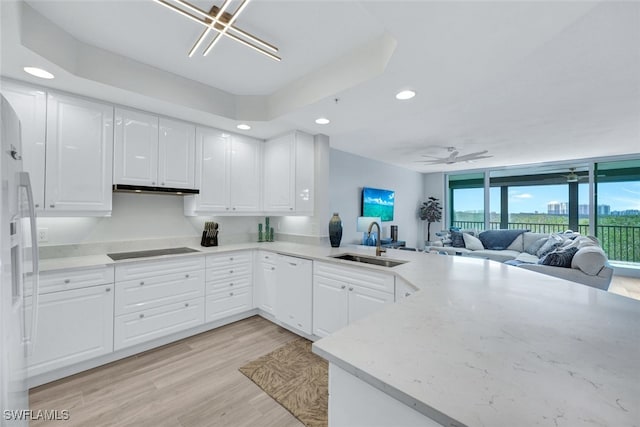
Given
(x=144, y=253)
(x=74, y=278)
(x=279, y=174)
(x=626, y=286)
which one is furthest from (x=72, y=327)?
(x=626, y=286)

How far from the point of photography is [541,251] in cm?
487

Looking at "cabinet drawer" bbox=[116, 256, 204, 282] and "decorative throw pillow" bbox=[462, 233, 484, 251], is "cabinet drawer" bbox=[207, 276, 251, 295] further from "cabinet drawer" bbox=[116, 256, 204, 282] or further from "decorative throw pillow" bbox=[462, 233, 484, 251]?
"decorative throw pillow" bbox=[462, 233, 484, 251]

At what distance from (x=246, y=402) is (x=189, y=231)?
7.23 ft

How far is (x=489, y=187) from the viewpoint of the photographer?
7.14 meters

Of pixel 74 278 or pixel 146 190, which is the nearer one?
pixel 74 278

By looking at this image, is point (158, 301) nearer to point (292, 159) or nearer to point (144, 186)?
point (144, 186)

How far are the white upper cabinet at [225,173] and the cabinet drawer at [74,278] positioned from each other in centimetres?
109

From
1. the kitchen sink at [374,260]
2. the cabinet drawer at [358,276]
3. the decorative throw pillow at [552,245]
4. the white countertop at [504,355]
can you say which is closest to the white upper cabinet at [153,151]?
the cabinet drawer at [358,276]

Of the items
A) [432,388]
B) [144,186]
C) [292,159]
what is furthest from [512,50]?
[144,186]

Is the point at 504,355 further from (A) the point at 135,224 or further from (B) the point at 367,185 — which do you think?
(B) the point at 367,185

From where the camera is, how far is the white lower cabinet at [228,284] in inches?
115

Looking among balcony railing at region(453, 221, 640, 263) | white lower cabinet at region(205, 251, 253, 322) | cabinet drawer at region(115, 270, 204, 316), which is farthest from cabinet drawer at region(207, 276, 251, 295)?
balcony railing at region(453, 221, 640, 263)

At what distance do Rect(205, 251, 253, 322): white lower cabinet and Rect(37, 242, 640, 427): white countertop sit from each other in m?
2.34

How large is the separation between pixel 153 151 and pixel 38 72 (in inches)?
37.5
